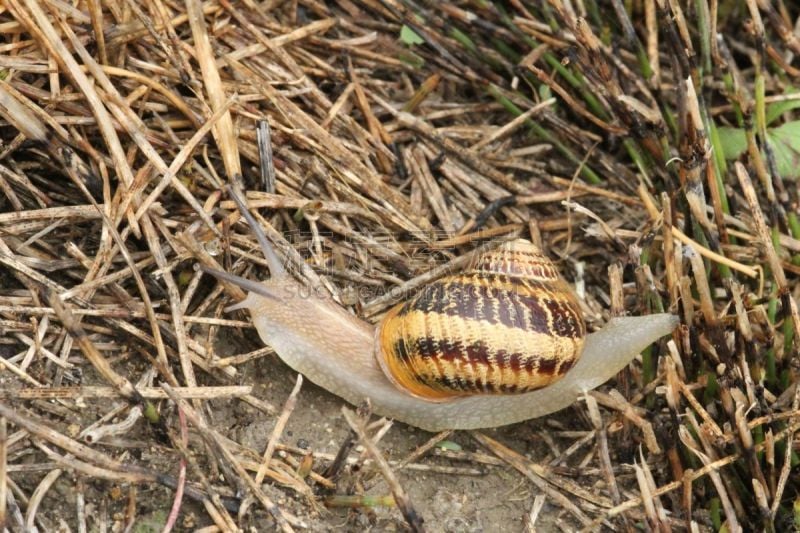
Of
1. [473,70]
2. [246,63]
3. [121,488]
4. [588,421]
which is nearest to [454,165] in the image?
[473,70]

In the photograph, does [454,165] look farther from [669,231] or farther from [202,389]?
[202,389]

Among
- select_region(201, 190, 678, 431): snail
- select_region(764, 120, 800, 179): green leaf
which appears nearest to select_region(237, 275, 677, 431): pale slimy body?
select_region(201, 190, 678, 431): snail

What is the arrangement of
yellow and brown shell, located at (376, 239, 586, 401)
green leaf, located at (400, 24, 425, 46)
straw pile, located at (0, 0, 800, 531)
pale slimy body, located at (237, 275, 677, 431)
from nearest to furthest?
straw pile, located at (0, 0, 800, 531) < yellow and brown shell, located at (376, 239, 586, 401) < pale slimy body, located at (237, 275, 677, 431) < green leaf, located at (400, 24, 425, 46)

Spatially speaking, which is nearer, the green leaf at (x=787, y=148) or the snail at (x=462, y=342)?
the snail at (x=462, y=342)

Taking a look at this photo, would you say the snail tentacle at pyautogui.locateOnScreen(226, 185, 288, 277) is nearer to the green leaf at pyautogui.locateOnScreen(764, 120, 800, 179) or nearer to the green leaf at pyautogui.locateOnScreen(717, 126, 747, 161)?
the green leaf at pyautogui.locateOnScreen(717, 126, 747, 161)

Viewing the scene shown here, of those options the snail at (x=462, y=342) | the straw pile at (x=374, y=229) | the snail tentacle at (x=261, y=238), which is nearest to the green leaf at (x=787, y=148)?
the straw pile at (x=374, y=229)

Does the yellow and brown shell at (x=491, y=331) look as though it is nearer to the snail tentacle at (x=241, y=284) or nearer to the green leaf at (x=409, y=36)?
the snail tentacle at (x=241, y=284)

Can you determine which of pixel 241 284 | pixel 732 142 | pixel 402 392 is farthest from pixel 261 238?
pixel 732 142
